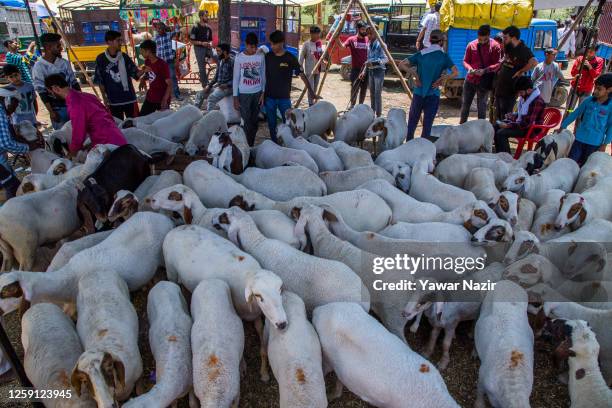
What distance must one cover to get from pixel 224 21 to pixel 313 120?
385 cm

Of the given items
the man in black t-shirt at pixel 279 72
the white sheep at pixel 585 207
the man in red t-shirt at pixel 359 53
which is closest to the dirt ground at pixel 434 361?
the white sheep at pixel 585 207

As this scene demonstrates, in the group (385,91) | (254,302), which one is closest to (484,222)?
(254,302)

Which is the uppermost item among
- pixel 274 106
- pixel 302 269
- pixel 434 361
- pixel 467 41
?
pixel 467 41

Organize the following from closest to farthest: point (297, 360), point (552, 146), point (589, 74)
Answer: point (297, 360) < point (552, 146) < point (589, 74)

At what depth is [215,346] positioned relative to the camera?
10.9 ft

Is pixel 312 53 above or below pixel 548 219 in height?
above

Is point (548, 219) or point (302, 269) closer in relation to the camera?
point (302, 269)

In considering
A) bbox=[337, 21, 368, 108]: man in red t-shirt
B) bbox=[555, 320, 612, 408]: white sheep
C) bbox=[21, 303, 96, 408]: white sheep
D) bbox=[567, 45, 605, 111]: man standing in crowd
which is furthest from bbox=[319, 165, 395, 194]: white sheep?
bbox=[567, 45, 605, 111]: man standing in crowd

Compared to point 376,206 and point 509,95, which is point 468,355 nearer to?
point 376,206

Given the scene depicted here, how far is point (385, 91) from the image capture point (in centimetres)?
1638

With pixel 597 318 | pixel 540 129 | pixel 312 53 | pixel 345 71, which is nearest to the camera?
pixel 597 318

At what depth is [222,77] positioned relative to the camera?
930cm

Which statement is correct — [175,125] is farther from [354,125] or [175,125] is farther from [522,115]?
[522,115]

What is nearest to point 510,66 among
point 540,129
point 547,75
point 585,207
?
point 540,129
